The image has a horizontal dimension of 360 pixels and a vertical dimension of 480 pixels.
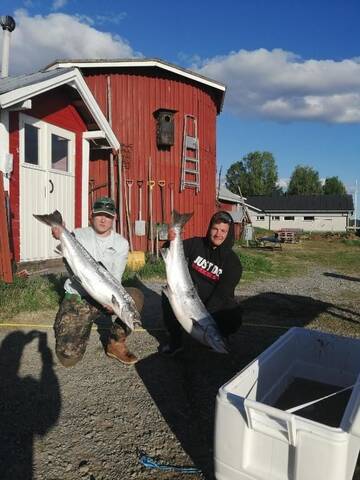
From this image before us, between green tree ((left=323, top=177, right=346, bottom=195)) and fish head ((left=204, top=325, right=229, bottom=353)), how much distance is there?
73.9 metres

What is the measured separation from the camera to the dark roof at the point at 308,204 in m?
49.5

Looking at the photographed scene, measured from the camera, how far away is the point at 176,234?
4617 millimetres

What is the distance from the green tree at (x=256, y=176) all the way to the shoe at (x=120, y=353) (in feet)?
223

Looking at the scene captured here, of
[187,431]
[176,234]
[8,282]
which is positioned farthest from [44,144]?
[187,431]

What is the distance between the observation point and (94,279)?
4191 millimetres

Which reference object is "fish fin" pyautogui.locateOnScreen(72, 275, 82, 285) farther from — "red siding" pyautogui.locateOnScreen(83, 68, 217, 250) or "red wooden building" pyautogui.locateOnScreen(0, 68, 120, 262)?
"red siding" pyautogui.locateOnScreen(83, 68, 217, 250)

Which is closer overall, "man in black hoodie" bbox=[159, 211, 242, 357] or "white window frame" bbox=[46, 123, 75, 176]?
"man in black hoodie" bbox=[159, 211, 242, 357]

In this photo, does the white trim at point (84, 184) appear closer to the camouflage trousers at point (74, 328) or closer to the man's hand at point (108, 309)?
the camouflage trousers at point (74, 328)

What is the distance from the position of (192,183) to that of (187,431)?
11501 mm

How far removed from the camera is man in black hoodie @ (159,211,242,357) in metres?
4.73

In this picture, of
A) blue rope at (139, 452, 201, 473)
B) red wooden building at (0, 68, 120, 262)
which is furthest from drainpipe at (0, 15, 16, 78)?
blue rope at (139, 452, 201, 473)

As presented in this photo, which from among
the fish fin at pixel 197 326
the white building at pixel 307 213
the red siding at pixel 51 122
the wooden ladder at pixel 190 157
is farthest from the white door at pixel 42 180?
the white building at pixel 307 213

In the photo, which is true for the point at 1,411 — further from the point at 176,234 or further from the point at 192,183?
the point at 192,183

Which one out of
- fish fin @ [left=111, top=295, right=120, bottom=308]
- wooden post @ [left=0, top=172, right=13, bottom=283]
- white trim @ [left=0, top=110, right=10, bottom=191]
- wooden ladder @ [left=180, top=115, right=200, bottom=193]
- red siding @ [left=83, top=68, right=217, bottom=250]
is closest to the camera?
fish fin @ [left=111, top=295, right=120, bottom=308]
